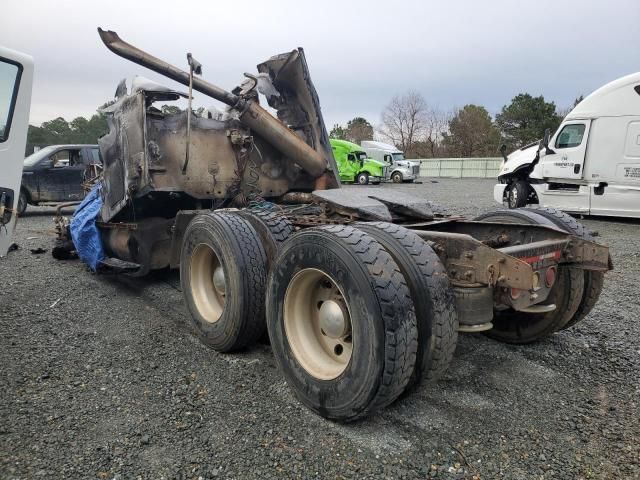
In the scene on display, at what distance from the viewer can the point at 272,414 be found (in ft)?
→ 8.89

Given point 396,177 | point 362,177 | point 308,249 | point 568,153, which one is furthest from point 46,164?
point 396,177


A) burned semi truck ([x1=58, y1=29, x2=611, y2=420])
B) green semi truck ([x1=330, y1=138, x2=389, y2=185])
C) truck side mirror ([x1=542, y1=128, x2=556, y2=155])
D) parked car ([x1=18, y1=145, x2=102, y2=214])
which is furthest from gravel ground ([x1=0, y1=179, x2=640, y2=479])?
green semi truck ([x1=330, y1=138, x2=389, y2=185])

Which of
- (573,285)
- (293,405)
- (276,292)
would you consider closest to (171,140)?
(276,292)

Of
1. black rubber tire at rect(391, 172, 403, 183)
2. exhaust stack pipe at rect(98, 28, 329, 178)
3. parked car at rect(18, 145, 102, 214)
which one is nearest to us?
exhaust stack pipe at rect(98, 28, 329, 178)

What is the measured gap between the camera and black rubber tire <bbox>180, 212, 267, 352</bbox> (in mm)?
3330

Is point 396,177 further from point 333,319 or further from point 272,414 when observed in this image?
point 272,414

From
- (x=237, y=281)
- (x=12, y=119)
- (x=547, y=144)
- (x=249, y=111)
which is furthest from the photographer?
(x=547, y=144)

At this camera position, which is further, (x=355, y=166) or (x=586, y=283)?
(x=355, y=166)

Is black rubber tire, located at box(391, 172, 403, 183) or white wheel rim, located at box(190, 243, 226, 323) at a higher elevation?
white wheel rim, located at box(190, 243, 226, 323)

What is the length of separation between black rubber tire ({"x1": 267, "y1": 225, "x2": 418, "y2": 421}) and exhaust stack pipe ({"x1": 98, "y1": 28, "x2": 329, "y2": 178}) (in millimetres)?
2940

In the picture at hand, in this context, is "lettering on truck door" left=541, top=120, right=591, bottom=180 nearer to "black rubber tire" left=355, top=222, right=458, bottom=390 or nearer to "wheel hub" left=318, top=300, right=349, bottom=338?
"black rubber tire" left=355, top=222, right=458, bottom=390

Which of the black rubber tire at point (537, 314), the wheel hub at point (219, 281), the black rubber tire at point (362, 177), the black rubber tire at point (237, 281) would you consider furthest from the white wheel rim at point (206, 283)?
the black rubber tire at point (362, 177)

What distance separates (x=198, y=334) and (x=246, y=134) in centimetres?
255

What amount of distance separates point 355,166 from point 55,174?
17669 millimetres
